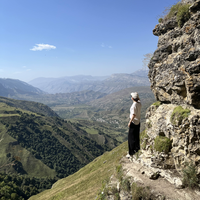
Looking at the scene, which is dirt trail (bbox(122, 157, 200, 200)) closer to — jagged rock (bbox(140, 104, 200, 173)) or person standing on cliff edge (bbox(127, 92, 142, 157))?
jagged rock (bbox(140, 104, 200, 173))

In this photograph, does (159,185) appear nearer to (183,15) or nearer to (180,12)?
(183,15)

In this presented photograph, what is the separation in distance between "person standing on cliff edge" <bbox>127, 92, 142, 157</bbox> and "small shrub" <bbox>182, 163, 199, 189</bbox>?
5437mm

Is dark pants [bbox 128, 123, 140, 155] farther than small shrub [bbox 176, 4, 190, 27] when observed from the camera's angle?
No

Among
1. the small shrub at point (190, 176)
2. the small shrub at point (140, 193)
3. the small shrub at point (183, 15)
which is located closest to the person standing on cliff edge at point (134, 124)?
the small shrub at point (140, 193)

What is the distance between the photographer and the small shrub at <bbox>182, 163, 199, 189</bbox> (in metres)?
11.9

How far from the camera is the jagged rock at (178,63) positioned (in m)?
13.5

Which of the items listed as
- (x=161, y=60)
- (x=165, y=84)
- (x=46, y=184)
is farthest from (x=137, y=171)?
(x=46, y=184)

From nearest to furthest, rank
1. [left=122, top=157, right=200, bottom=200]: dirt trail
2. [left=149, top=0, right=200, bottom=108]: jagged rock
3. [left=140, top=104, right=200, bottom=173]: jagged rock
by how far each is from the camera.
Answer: [left=122, top=157, right=200, bottom=200]: dirt trail → [left=140, top=104, right=200, bottom=173]: jagged rock → [left=149, top=0, right=200, bottom=108]: jagged rock

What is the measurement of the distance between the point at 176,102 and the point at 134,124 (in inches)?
216

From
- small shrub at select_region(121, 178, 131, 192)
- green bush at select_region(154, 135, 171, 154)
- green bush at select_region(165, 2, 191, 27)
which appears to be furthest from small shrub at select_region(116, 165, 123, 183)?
green bush at select_region(165, 2, 191, 27)

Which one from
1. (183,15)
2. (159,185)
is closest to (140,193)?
(159,185)

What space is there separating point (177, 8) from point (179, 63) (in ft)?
28.4

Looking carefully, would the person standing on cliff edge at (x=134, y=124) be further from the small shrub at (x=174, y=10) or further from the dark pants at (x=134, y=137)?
the small shrub at (x=174, y=10)

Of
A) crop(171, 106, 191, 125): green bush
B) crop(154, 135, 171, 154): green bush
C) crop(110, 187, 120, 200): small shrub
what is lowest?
crop(110, 187, 120, 200): small shrub
